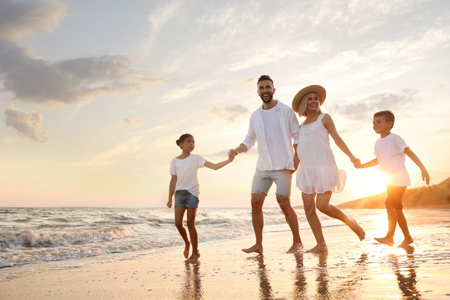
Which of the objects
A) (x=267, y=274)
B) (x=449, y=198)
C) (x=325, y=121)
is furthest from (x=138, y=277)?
(x=449, y=198)

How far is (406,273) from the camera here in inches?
135

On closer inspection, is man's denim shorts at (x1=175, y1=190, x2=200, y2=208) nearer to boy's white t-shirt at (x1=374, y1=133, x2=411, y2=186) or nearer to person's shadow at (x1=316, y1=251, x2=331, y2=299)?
person's shadow at (x1=316, y1=251, x2=331, y2=299)

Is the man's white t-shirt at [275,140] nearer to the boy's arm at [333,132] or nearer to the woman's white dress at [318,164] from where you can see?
the woman's white dress at [318,164]

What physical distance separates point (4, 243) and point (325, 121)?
859 cm

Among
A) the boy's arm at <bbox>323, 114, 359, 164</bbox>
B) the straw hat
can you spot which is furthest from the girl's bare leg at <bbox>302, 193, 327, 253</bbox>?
the straw hat

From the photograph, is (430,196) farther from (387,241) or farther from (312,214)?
(312,214)

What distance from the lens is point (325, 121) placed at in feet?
18.7

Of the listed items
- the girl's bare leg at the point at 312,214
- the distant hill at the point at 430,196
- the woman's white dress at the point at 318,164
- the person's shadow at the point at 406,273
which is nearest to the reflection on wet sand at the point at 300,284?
the person's shadow at the point at 406,273

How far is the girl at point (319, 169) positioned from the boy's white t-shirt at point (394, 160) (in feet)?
2.10

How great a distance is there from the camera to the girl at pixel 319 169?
5.61 meters

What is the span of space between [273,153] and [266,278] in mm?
2516

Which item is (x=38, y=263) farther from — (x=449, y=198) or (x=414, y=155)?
(x=449, y=198)

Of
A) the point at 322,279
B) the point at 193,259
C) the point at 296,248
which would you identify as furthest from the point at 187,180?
the point at 322,279

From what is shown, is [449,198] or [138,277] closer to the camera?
[138,277]
